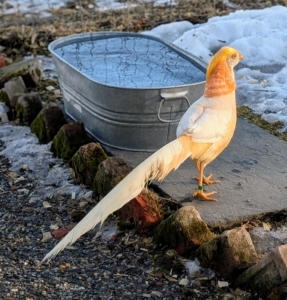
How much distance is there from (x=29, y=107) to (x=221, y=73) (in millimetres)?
2025

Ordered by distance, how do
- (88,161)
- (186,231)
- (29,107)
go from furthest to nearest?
(29,107), (88,161), (186,231)

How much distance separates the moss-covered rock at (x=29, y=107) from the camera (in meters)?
4.68

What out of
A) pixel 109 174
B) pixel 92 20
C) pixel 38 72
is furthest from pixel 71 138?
pixel 92 20

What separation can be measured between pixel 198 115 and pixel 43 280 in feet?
3.49

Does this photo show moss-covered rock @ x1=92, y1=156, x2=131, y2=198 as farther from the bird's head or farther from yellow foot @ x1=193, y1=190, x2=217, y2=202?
the bird's head

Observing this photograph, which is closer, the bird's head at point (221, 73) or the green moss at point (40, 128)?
the bird's head at point (221, 73)

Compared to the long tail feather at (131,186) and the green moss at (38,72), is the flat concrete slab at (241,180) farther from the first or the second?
the green moss at (38,72)

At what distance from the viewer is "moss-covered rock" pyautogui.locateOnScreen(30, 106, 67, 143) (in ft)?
14.2

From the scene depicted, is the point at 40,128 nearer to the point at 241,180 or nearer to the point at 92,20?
the point at 241,180

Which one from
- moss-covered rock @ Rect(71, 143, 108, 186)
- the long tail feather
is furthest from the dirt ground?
the long tail feather

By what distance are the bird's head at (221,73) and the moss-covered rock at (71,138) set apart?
1.17 metres

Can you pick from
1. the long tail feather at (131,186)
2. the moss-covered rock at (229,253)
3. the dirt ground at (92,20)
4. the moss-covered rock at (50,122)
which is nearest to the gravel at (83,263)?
the moss-covered rock at (229,253)

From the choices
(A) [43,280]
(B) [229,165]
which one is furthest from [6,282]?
(B) [229,165]

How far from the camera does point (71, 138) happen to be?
13.3 ft
